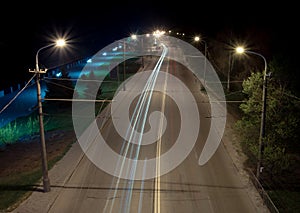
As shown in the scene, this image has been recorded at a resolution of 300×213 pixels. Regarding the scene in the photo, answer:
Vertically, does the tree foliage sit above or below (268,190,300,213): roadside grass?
above

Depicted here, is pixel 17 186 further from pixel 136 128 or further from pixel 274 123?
pixel 274 123

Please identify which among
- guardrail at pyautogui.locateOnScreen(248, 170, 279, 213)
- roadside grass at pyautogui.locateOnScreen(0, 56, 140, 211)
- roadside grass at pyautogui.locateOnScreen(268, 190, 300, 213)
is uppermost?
roadside grass at pyautogui.locateOnScreen(0, 56, 140, 211)

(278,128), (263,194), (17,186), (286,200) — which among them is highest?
(278,128)

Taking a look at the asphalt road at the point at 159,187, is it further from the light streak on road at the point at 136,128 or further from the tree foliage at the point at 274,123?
the tree foliage at the point at 274,123

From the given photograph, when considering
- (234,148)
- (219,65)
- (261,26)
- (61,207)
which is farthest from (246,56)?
(61,207)

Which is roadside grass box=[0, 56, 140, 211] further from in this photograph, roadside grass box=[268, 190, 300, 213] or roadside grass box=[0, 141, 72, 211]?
roadside grass box=[268, 190, 300, 213]

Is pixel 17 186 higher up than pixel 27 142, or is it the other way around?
pixel 27 142

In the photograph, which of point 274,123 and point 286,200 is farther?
point 274,123

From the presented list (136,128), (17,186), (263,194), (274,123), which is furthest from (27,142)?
(274,123)

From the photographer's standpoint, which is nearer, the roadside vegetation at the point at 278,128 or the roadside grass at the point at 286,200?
the roadside grass at the point at 286,200

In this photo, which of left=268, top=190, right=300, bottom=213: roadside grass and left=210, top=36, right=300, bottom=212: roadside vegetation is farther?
left=210, top=36, right=300, bottom=212: roadside vegetation

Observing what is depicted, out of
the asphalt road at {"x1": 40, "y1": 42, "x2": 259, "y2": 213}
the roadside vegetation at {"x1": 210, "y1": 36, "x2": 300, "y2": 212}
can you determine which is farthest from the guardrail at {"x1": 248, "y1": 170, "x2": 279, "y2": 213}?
the asphalt road at {"x1": 40, "y1": 42, "x2": 259, "y2": 213}

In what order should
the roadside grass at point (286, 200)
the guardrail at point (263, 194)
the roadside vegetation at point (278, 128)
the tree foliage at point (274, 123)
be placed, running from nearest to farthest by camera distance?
the guardrail at point (263, 194) → the roadside grass at point (286, 200) → the roadside vegetation at point (278, 128) → the tree foliage at point (274, 123)

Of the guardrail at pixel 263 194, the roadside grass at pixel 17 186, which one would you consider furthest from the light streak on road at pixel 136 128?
the guardrail at pixel 263 194
